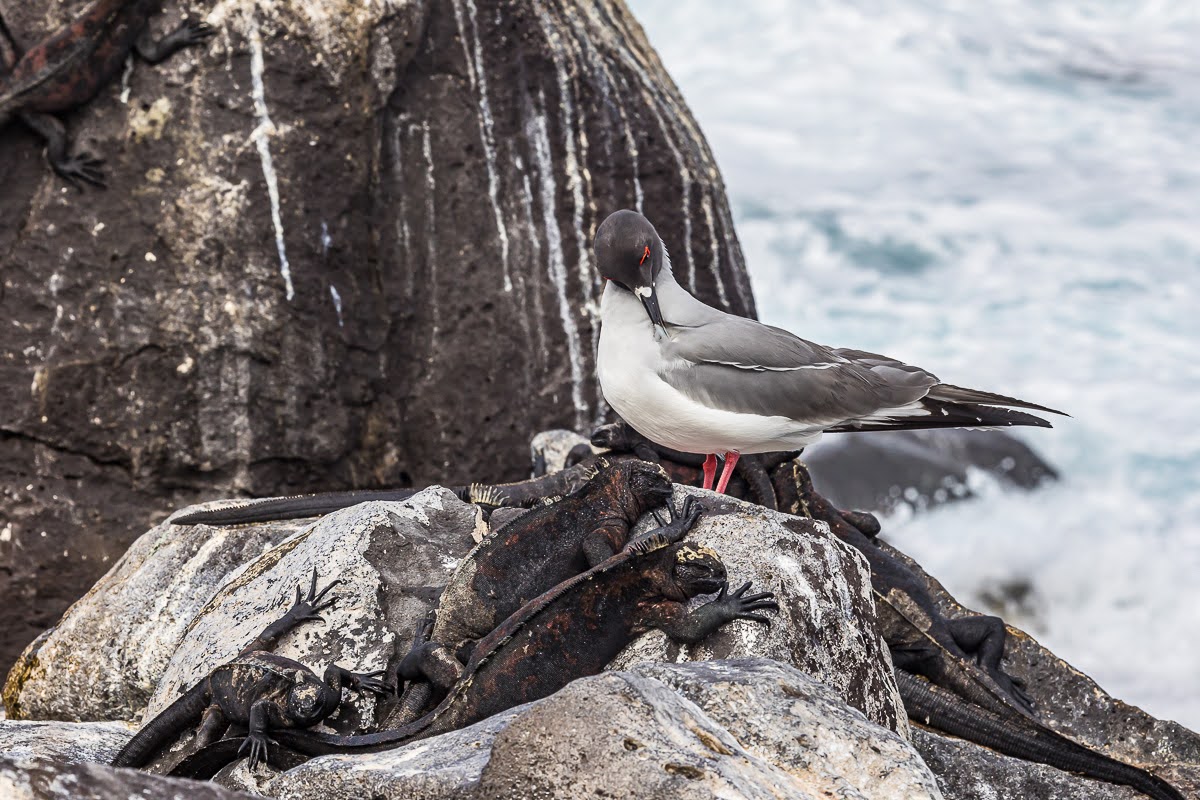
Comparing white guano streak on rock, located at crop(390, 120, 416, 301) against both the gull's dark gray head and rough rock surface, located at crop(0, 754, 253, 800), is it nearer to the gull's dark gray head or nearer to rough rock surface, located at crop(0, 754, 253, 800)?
the gull's dark gray head

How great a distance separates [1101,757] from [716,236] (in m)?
5.77

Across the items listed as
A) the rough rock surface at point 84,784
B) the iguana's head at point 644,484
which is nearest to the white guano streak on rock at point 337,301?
the iguana's head at point 644,484

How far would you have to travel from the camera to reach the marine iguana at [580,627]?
4.64 meters

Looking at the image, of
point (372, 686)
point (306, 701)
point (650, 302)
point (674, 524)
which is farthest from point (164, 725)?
point (650, 302)

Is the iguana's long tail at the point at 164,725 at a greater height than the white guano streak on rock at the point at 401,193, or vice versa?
the white guano streak on rock at the point at 401,193

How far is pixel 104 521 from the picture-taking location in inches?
368

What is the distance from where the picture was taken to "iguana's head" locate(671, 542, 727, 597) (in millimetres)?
4738

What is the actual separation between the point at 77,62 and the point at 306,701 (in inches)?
233

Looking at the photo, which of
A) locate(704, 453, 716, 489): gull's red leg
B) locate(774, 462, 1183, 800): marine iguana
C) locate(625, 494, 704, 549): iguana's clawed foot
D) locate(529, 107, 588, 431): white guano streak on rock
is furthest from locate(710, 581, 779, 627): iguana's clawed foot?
locate(529, 107, 588, 431): white guano streak on rock

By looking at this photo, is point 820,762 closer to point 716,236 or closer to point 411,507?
point 411,507

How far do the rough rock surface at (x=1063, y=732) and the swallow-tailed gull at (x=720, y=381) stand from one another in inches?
61.1

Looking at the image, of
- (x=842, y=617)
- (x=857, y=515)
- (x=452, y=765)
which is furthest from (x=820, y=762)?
(x=857, y=515)

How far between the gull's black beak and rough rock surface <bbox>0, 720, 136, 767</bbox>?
292 centimetres

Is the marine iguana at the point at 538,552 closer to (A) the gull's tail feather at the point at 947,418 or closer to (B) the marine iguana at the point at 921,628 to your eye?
(A) the gull's tail feather at the point at 947,418
